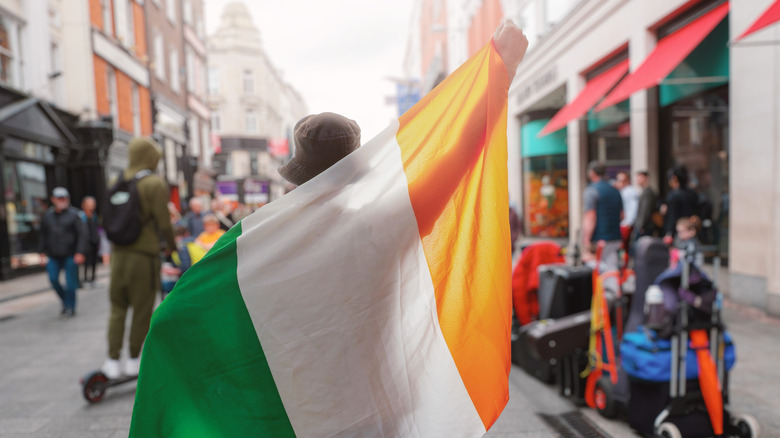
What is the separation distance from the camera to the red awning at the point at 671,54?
715 cm

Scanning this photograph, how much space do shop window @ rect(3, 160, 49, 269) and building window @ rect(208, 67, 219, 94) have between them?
39593mm

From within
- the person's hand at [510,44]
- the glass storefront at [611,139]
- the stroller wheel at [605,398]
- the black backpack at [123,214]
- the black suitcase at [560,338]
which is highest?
the glass storefront at [611,139]

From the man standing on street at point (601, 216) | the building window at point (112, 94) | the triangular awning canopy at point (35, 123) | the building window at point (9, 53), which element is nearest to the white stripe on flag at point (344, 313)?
the man standing on street at point (601, 216)

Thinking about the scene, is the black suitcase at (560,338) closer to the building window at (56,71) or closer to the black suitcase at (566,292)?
the black suitcase at (566,292)

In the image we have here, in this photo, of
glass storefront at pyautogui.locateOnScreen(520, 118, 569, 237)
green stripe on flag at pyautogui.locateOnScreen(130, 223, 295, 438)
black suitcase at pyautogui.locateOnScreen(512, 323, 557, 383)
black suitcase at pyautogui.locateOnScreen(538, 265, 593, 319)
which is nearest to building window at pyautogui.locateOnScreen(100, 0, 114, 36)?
glass storefront at pyautogui.locateOnScreen(520, 118, 569, 237)

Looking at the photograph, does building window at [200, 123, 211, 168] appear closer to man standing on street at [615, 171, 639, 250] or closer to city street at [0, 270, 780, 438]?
city street at [0, 270, 780, 438]

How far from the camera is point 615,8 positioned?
33.7 feet

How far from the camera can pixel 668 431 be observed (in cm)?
300

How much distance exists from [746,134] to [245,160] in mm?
48988

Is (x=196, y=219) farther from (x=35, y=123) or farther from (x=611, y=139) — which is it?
(x=611, y=139)

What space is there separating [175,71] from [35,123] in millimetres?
13649

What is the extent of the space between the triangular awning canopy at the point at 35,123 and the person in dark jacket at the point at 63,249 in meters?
5.97

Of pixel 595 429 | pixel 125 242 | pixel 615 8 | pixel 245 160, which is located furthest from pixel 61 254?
pixel 245 160

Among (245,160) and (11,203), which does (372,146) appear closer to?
(11,203)
